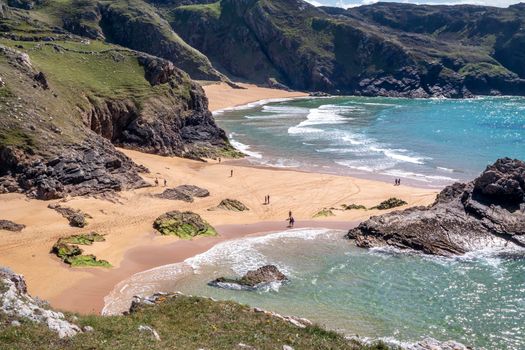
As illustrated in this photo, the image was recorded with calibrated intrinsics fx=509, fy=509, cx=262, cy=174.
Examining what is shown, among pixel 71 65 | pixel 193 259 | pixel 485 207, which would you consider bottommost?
pixel 193 259

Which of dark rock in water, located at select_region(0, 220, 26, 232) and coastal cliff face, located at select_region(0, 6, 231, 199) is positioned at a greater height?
coastal cliff face, located at select_region(0, 6, 231, 199)

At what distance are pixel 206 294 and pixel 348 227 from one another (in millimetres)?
17691

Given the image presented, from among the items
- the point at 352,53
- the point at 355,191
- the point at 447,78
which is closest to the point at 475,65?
the point at 447,78

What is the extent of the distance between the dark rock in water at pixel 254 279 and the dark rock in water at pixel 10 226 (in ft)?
49.9

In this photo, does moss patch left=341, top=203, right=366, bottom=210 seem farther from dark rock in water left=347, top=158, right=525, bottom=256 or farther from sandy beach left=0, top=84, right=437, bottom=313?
dark rock in water left=347, top=158, right=525, bottom=256

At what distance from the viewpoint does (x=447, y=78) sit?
18912 cm

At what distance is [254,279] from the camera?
97.7 feet

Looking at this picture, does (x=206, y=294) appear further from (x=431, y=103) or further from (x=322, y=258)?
(x=431, y=103)

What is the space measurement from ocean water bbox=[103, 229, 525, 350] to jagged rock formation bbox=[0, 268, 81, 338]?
866 centimetres

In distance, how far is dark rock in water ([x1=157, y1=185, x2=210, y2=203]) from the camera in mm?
46859

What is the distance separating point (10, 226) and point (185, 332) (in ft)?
70.6

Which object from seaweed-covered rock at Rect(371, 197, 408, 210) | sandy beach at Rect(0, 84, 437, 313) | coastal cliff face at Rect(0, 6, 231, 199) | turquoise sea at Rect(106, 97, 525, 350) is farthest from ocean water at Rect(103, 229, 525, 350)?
coastal cliff face at Rect(0, 6, 231, 199)

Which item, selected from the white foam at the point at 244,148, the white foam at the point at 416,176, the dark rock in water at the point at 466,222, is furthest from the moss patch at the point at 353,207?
the white foam at the point at 244,148

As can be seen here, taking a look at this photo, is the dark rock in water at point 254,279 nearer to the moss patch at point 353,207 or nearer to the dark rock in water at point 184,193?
the dark rock in water at point 184,193
